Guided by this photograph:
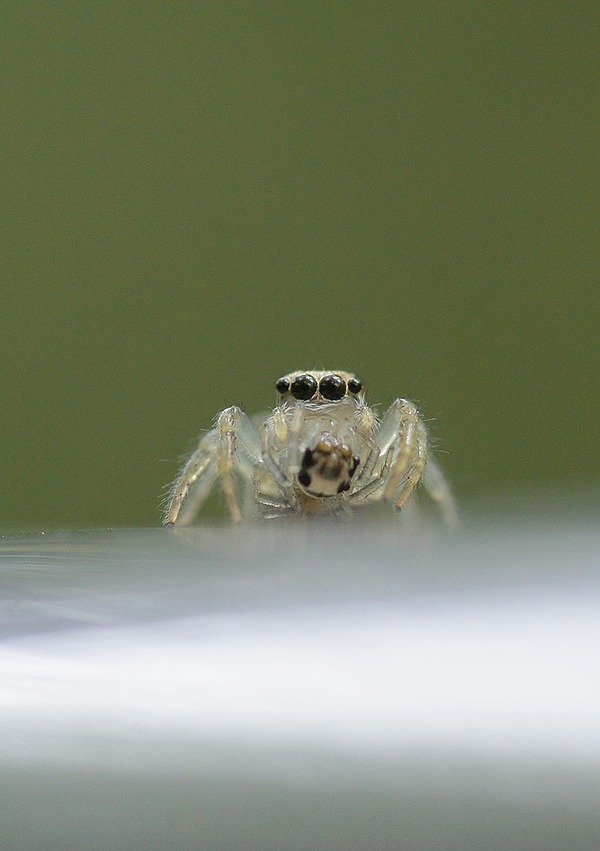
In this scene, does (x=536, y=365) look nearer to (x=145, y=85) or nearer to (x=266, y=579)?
(x=145, y=85)

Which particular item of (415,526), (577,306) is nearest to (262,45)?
(577,306)

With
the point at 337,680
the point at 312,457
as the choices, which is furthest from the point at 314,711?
the point at 312,457

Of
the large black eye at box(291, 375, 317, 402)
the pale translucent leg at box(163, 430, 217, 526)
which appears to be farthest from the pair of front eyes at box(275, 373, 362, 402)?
the pale translucent leg at box(163, 430, 217, 526)

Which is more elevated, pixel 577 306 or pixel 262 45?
pixel 262 45

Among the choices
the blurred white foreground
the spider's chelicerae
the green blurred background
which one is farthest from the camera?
the green blurred background

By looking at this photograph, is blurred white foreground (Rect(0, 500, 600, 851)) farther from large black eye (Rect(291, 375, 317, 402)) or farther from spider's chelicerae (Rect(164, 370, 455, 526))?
large black eye (Rect(291, 375, 317, 402))

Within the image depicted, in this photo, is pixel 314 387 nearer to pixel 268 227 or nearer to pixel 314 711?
pixel 314 711
